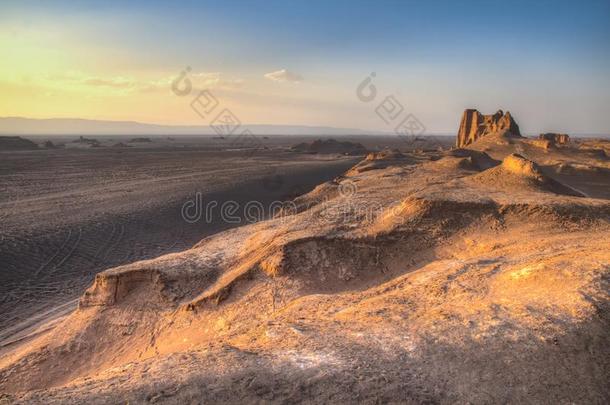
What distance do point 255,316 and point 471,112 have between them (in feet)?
135

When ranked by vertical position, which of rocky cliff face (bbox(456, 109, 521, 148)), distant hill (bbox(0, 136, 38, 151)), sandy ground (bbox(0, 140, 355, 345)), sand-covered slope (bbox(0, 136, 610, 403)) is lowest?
sandy ground (bbox(0, 140, 355, 345))

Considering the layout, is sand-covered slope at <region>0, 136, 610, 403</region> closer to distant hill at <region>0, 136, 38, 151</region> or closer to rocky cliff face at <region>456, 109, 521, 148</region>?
Result: rocky cliff face at <region>456, 109, 521, 148</region>

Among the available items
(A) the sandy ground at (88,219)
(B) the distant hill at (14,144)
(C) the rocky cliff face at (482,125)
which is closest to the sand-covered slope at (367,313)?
(A) the sandy ground at (88,219)

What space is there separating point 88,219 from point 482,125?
35.2m

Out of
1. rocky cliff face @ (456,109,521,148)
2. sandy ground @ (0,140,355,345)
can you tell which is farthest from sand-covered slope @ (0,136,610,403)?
rocky cliff face @ (456,109,521,148)

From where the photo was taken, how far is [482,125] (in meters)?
39.7

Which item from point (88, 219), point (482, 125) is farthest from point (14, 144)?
point (482, 125)

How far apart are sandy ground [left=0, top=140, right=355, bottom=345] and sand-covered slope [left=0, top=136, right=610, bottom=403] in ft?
10.3

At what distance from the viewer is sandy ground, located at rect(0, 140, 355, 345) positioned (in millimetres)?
11055

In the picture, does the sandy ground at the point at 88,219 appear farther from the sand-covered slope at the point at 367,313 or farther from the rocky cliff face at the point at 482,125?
the rocky cliff face at the point at 482,125

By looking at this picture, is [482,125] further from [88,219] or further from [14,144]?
[14,144]

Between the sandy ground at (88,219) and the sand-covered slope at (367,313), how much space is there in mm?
3134

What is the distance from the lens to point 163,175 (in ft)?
102

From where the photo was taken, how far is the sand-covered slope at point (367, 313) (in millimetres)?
3539
